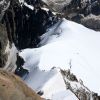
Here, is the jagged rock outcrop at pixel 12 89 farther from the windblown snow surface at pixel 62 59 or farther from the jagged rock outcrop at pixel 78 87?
the jagged rock outcrop at pixel 78 87

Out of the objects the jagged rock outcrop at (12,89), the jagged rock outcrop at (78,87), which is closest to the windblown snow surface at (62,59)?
the jagged rock outcrop at (78,87)

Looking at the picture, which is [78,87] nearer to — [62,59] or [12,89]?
[62,59]

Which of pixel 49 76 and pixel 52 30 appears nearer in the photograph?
pixel 49 76

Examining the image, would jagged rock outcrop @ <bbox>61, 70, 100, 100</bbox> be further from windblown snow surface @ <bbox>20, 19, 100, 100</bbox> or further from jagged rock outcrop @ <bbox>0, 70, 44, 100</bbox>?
jagged rock outcrop @ <bbox>0, 70, 44, 100</bbox>

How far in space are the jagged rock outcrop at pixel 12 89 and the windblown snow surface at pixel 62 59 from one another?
60.0m

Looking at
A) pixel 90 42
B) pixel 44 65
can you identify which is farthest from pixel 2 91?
pixel 90 42

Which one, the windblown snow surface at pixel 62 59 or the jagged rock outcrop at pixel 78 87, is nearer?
the jagged rock outcrop at pixel 78 87

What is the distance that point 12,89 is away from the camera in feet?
112

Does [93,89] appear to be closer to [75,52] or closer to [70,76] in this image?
[70,76]

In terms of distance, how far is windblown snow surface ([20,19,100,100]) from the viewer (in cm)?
11853

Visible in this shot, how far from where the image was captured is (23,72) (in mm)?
145500

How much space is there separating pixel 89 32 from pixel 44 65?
201 feet

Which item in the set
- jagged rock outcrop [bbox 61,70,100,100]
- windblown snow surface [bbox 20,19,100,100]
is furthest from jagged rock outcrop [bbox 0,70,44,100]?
jagged rock outcrop [bbox 61,70,100,100]

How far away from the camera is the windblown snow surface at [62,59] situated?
119m
